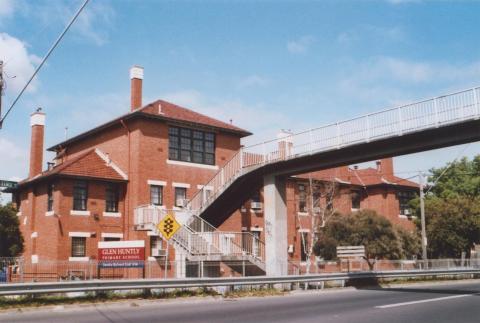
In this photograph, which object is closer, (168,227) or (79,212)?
(168,227)

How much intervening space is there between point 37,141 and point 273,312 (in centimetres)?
2755

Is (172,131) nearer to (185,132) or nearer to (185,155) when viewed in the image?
(185,132)

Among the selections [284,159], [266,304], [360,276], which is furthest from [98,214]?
[266,304]

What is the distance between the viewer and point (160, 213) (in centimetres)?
2872

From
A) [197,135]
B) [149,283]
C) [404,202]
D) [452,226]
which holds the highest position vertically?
[197,135]

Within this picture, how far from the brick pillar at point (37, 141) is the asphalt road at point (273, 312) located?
75.2 ft

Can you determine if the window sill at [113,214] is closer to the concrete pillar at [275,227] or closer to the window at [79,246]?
the window at [79,246]

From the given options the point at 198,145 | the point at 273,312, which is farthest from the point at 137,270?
the point at 273,312

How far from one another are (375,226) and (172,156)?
14.6m

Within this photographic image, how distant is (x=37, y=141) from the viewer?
36844mm

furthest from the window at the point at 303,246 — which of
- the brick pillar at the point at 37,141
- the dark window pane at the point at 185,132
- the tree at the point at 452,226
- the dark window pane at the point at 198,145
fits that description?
the brick pillar at the point at 37,141

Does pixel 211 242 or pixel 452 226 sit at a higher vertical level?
pixel 452 226

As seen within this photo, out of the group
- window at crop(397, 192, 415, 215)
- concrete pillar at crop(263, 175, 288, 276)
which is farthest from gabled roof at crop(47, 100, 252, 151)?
window at crop(397, 192, 415, 215)

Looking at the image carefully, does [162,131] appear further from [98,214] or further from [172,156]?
[98,214]
